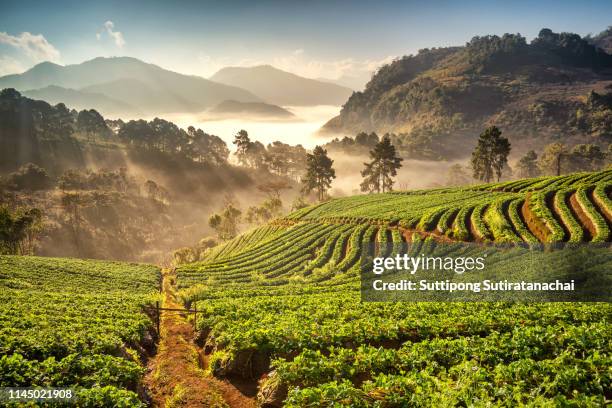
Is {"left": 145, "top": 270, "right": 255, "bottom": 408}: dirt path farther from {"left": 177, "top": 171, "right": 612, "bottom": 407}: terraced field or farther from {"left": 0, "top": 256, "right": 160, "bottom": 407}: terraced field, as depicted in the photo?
{"left": 0, "top": 256, "right": 160, "bottom": 407}: terraced field

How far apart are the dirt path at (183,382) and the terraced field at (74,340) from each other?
1236 mm

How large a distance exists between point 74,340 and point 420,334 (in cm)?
1746

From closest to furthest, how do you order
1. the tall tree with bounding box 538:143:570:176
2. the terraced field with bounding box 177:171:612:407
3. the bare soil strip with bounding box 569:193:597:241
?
the terraced field with bounding box 177:171:612:407 < the bare soil strip with bounding box 569:193:597:241 < the tall tree with bounding box 538:143:570:176

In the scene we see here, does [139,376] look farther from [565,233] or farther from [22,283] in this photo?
[565,233]

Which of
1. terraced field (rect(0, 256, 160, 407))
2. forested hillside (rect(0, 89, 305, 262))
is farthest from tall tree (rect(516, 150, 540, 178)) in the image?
terraced field (rect(0, 256, 160, 407))

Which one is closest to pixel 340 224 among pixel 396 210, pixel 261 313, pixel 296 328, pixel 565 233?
pixel 396 210

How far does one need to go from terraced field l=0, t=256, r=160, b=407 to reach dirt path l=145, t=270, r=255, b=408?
1236 millimetres

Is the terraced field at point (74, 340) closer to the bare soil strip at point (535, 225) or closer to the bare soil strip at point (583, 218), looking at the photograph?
the bare soil strip at point (535, 225)

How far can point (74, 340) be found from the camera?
18719mm

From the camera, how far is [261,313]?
26.2m

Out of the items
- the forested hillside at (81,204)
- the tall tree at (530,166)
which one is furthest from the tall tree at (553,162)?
the forested hillside at (81,204)

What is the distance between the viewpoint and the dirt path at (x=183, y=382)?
1720cm

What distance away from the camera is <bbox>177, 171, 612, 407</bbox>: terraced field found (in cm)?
1263

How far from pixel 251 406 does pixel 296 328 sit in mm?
4483
